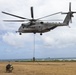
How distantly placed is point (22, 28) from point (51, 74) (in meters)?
31.8

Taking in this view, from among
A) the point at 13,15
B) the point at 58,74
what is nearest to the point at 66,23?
the point at 13,15

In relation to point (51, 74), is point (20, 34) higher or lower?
higher

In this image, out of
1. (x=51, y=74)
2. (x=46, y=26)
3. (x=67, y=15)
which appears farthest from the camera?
(x=67, y=15)

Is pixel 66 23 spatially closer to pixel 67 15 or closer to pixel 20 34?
pixel 67 15

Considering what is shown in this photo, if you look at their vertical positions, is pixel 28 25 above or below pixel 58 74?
above

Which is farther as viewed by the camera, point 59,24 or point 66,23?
point 66,23

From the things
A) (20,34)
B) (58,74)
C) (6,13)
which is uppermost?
(6,13)

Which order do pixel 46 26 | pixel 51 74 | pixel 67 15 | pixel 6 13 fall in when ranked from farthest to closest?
pixel 67 15 → pixel 46 26 → pixel 6 13 → pixel 51 74

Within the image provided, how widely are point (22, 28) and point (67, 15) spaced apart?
14.4m

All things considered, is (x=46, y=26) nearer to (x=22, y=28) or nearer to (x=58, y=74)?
(x=22, y=28)

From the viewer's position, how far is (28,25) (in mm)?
81625

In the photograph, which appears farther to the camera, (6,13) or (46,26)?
(46,26)

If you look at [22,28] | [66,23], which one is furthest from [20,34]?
[66,23]

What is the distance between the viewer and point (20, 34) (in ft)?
254
